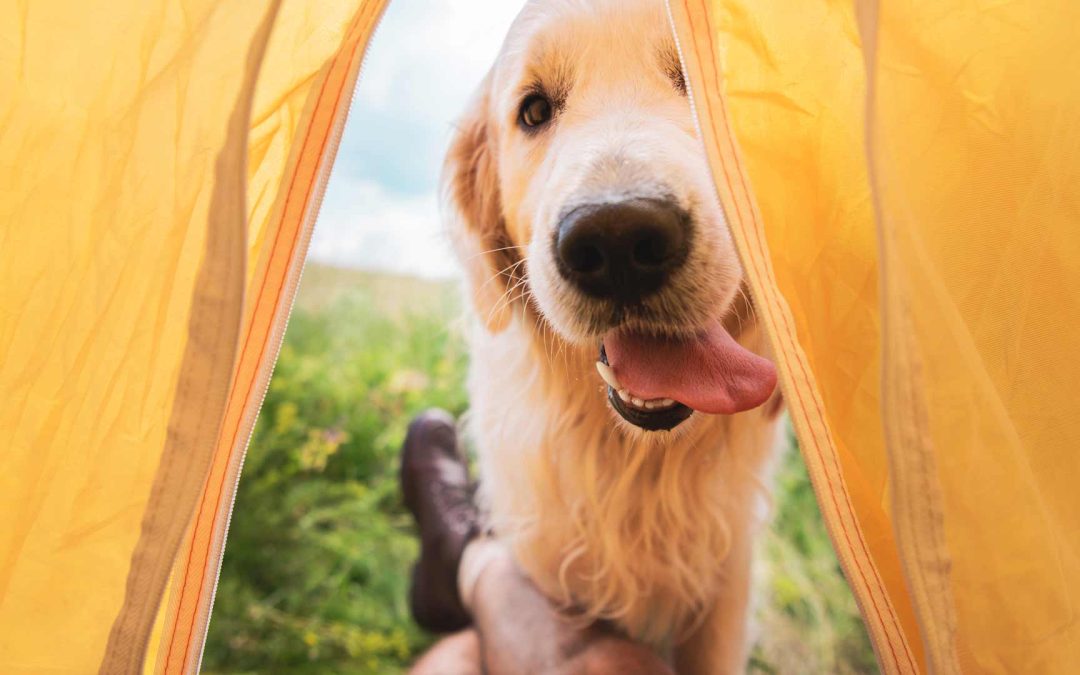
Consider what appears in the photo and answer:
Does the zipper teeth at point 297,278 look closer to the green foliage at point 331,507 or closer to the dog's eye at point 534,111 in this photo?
the dog's eye at point 534,111

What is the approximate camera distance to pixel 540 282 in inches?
51.6

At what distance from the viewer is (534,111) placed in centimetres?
Answer: 154

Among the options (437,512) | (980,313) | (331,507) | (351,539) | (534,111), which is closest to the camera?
(980,313)

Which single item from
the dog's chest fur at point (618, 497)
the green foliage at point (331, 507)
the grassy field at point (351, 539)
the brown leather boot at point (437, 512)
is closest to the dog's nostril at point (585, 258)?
the dog's chest fur at point (618, 497)

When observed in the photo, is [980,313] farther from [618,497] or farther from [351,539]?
[351,539]

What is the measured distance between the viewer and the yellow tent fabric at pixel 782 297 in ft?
2.80

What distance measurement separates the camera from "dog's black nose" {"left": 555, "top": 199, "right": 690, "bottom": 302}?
3.62ft

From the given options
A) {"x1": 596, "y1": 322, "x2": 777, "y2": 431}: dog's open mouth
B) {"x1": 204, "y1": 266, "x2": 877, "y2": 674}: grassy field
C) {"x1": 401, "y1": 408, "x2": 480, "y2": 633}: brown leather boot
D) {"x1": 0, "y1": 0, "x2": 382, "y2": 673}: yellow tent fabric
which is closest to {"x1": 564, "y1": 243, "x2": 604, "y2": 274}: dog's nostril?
{"x1": 596, "y1": 322, "x2": 777, "y2": 431}: dog's open mouth

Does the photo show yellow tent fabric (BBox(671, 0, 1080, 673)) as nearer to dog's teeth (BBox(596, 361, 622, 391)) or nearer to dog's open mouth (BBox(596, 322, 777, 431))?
dog's open mouth (BBox(596, 322, 777, 431))

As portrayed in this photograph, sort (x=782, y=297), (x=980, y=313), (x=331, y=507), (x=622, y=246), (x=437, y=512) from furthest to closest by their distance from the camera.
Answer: (x=331, y=507), (x=437, y=512), (x=622, y=246), (x=782, y=297), (x=980, y=313)

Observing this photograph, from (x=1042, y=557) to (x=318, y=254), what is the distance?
343 centimetres

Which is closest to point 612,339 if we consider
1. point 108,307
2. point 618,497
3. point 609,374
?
point 609,374

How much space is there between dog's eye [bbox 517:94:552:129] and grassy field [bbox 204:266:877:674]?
681 mm

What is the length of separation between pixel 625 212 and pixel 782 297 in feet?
0.86
